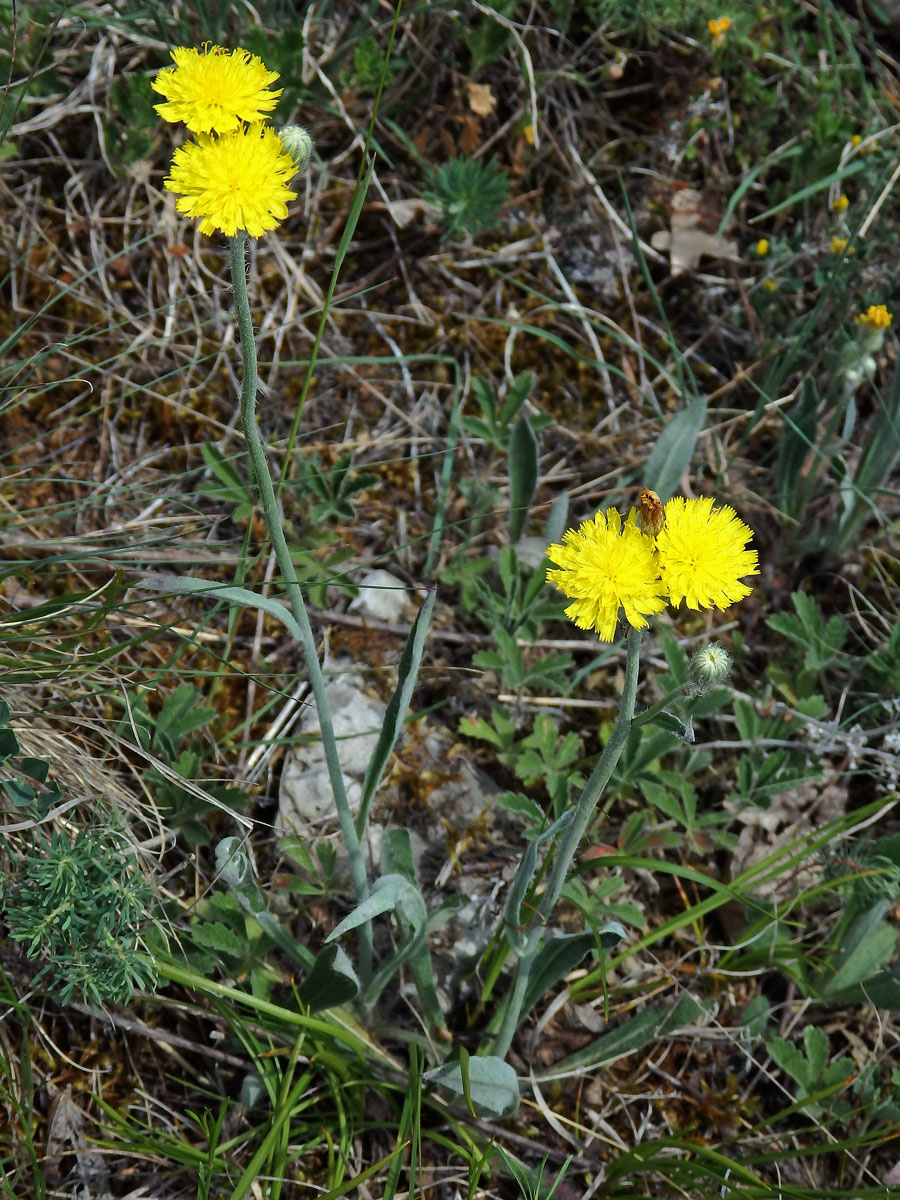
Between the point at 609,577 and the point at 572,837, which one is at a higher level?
the point at 609,577

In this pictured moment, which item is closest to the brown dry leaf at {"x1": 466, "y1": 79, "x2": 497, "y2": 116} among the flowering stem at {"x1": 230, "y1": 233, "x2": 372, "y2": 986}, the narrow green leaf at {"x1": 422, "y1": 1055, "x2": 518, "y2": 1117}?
the flowering stem at {"x1": 230, "y1": 233, "x2": 372, "y2": 986}

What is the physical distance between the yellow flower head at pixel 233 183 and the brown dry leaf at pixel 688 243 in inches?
76.3

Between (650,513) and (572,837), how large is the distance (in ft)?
1.61

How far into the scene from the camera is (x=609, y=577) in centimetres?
122

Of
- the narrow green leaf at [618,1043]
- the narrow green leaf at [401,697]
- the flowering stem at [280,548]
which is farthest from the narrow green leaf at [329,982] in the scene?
the narrow green leaf at [618,1043]

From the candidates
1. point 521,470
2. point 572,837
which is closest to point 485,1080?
point 572,837

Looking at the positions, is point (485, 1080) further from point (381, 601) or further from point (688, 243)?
point (688, 243)

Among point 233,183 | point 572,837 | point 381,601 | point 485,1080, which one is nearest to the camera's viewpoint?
point 233,183

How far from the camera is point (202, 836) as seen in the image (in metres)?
1.90

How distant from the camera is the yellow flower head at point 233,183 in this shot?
3.82 feet

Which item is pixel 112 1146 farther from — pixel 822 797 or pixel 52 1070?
pixel 822 797

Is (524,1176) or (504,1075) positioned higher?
(504,1075)

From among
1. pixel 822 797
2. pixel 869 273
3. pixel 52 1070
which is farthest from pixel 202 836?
pixel 869 273

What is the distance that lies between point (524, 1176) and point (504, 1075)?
218 mm
